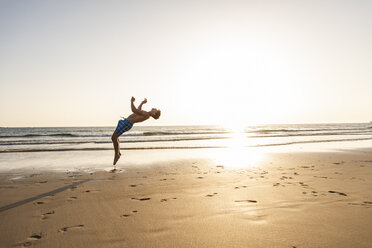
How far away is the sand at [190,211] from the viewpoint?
314 centimetres

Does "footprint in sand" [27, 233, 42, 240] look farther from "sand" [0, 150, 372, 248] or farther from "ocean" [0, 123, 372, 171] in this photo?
"ocean" [0, 123, 372, 171]

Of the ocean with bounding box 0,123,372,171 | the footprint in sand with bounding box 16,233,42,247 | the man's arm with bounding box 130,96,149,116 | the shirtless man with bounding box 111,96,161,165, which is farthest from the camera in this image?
the ocean with bounding box 0,123,372,171

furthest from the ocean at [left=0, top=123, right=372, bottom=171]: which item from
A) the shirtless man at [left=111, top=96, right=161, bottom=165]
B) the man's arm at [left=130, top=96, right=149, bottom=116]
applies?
the man's arm at [left=130, top=96, right=149, bottom=116]

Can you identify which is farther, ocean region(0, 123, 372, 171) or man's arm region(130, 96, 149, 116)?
ocean region(0, 123, 372, 171)

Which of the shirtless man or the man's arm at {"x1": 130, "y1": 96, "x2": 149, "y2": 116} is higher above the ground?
the man's arm at {"x1": 130, "y1": 96, "x2": 149, "y2": 116}

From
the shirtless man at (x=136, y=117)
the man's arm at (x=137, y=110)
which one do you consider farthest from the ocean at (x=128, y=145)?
the man's arm at (x=137, y=110)

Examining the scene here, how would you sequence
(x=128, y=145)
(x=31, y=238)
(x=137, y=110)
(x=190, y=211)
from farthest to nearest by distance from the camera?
(x=128, y=145) < (x=137, y=110) < (x=190, y=211) < (x=31, y=238)

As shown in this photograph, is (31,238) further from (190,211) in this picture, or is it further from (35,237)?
(190,211)

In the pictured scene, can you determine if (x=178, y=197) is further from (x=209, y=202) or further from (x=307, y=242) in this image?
(x=307, y=242)

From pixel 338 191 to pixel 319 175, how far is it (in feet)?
6.63

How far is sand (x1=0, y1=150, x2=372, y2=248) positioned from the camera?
3.14m

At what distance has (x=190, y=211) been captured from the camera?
4223 mm

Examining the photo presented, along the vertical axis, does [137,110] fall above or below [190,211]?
above

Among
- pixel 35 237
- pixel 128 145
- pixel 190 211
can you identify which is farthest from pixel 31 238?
pixel 128 145
